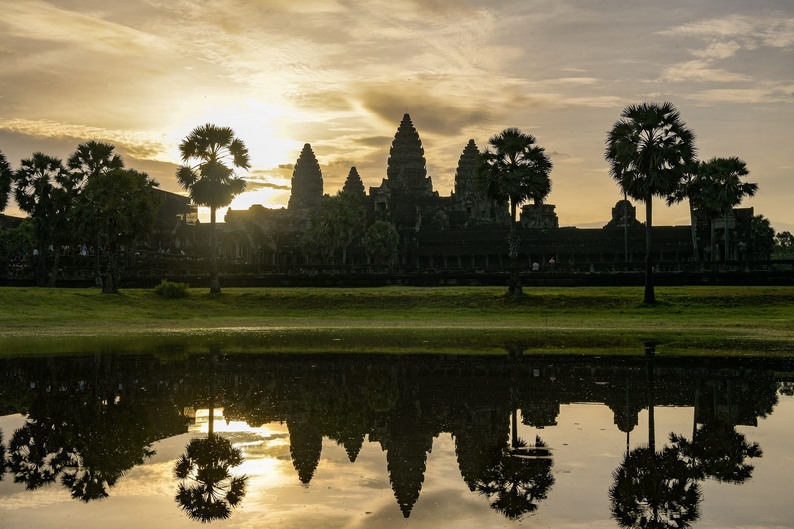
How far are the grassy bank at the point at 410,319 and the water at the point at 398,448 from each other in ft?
24.6

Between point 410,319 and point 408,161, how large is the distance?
95.5 meters

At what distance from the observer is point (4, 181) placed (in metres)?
61.8

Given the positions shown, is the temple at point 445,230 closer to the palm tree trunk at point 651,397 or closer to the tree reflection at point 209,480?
the palm tree trunk at point 651,397

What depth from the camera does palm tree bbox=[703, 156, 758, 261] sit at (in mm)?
65812

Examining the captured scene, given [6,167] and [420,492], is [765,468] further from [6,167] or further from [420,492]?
[6,167]

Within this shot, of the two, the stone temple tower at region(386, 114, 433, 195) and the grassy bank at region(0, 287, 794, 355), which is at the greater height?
the stone temple tower at region(386, 114, 433, 195)

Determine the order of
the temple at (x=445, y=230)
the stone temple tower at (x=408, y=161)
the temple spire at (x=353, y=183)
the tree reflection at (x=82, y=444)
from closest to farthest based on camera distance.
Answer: the tree reflection at (x=82, y=444) < the temple at (x=445, y=230) < the stone temple tower at (x=408, y=161) < the temple spire at (x=353, y=183)

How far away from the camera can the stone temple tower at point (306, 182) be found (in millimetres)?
145500

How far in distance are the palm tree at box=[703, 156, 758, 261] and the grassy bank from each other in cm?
2071

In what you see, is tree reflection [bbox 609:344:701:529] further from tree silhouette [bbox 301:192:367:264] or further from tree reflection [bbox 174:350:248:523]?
tree silhouette [bbox 301:192:367:264]

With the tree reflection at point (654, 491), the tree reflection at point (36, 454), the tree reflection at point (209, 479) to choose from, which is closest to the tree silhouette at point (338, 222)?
the tree reflection at point (36, 454)

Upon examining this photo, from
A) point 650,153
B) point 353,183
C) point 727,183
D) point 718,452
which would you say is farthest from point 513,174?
point 353,183

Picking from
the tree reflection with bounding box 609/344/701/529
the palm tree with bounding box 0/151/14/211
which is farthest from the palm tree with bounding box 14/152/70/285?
the tree reflection with bounding box 609/344/701/529

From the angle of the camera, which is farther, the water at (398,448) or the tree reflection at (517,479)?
the tree reflection at (517,479)
